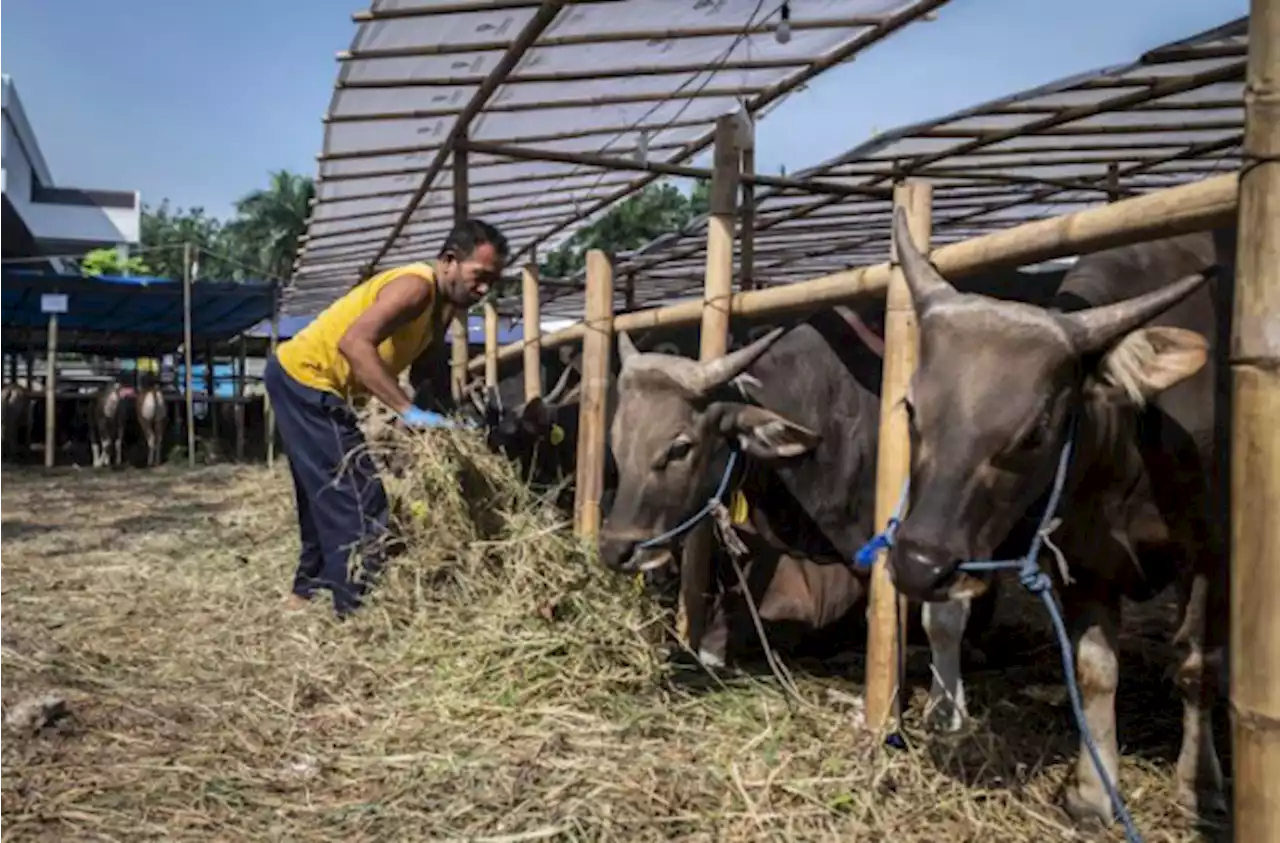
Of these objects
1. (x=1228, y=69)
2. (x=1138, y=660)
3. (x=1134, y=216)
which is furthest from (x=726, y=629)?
(x=1228, y=69)

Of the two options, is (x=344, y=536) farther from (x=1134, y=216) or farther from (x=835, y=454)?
(x=1134, y=216)

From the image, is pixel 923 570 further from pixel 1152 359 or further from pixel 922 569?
pixel 1152 359

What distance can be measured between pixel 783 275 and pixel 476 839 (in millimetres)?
11245

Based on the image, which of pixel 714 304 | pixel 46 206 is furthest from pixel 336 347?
pixel 46 206

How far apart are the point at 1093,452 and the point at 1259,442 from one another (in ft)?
3.48

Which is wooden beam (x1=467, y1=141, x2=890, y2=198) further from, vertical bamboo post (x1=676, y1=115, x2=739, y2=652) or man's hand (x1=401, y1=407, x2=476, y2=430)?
man's hand (x1=401, y1=407, x2=476, y2=430)

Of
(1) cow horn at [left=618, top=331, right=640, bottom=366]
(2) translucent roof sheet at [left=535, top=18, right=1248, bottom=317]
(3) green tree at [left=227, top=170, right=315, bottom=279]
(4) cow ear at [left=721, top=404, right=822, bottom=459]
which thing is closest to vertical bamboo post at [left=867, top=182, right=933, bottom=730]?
(4) cow ear at [left=721, top=404, right=822, bottom=459]

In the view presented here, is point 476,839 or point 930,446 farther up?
point 930,446

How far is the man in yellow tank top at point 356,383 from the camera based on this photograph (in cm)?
514

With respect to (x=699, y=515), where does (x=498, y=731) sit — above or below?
below

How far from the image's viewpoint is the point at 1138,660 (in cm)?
497

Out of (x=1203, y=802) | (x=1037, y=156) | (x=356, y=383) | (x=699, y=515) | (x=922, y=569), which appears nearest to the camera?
(x=922, y=569)

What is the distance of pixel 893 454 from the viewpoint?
3852mm

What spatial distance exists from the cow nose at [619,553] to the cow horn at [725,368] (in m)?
0.67
